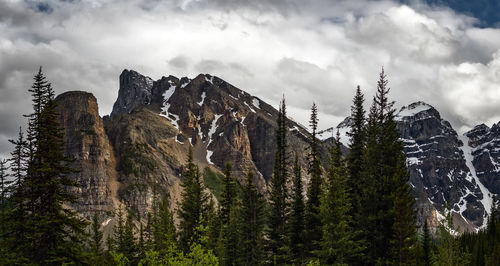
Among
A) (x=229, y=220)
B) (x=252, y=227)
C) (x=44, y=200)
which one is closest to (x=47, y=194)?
(x=44, y=200)

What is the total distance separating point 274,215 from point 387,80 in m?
21.9

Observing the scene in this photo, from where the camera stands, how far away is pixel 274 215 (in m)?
54.5

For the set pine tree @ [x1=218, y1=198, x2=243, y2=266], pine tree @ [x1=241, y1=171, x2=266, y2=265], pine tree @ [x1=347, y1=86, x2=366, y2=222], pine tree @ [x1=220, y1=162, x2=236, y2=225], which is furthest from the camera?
pine tree @ [x1=220, y1=162, x2=236, y2=225]

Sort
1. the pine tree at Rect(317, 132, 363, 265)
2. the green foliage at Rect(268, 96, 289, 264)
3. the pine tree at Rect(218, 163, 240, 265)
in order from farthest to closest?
the pine tree at Rect(218, 163, 240, 265) < the green foliage at Rect(268, 96, 289, 264) < the pine tree at Rect(317, 132, 363, 265)

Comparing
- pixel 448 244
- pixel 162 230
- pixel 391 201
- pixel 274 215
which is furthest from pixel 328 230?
pixel 162 230

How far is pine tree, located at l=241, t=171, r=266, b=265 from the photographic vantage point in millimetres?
57875

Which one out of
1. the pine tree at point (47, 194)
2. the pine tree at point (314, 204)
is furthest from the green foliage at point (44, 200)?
the pine tree at point (314, 204)

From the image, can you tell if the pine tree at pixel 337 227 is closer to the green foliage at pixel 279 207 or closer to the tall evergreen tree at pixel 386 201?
the tall evergreen tree at pixel 386 201

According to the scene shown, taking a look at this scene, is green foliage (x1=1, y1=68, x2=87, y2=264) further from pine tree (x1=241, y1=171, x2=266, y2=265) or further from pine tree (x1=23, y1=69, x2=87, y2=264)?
pine tree (x1=241, y1=171, x2=266, y2=265)

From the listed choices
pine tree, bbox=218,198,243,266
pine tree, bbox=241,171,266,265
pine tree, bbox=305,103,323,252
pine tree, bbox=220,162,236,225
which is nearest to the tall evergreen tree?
pine tree, bbox=305,103,323,252

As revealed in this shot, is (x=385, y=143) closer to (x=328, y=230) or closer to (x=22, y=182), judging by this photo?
(x=328, y=230)

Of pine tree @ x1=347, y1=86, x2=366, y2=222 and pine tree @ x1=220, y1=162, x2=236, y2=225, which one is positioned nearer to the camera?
pine tree @ x1=347, y1=86, x2=366, y2=222

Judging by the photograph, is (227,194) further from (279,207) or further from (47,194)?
(47,194)

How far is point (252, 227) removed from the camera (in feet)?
192
